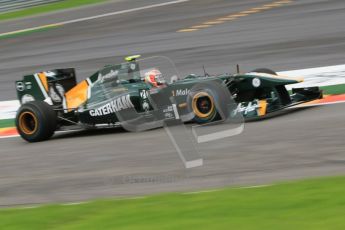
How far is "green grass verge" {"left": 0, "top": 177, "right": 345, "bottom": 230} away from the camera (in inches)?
240

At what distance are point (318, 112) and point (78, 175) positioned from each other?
12.5 feet

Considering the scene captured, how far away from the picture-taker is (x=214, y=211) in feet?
21.6

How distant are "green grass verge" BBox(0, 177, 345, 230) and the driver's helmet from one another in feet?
14.0

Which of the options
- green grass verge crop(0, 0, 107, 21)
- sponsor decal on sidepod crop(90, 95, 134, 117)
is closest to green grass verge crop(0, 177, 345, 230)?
sponsor decal on sidepod crop(90, 95, 134, 117)

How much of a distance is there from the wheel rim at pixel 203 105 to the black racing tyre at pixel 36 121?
224cm

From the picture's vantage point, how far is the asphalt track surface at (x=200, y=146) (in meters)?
8.38

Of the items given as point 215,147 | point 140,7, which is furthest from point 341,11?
point 215,147

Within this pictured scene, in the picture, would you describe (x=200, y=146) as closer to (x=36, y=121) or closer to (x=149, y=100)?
(x=149, y=100)

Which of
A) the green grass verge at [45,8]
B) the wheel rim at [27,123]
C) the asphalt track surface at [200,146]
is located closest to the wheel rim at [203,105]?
the asphalt track surface at [200,146]

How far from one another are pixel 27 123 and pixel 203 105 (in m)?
2.82

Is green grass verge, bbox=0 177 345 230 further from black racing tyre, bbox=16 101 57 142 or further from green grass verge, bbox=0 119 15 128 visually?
green grass verge, bbox=0 119 15 128

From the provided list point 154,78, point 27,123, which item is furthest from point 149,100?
point 27,123

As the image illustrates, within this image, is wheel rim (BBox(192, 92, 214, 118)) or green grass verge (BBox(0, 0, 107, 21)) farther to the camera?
green grass verge (BBox(0, 0, 107, 21))

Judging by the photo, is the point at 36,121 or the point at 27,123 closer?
the point at 36,121
